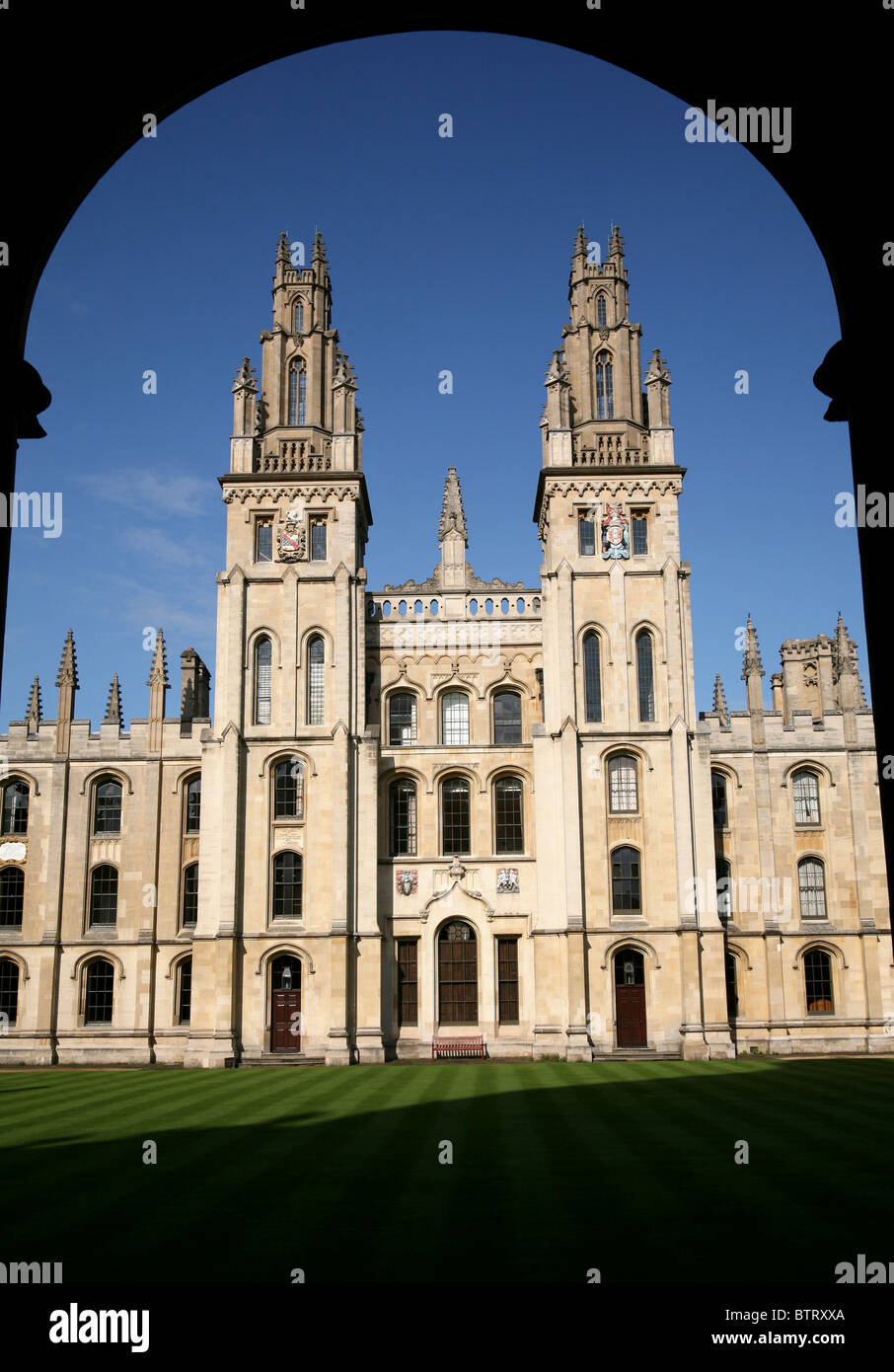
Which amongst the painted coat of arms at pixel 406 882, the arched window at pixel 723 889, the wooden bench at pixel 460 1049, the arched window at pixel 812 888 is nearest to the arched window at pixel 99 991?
the painted coat of arms at pixel 406 882

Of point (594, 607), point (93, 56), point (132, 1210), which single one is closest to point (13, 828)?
point (594, 607)

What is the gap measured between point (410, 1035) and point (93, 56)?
37.7 m

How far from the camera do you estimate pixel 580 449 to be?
4666 centimetres

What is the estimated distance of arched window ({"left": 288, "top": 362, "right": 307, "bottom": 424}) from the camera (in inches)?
1907

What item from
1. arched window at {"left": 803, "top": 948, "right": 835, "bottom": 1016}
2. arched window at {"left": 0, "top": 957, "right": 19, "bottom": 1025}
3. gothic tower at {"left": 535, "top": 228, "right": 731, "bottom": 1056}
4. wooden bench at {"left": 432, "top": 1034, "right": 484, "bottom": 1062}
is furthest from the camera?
arched window at {"left": 0, "top": 957, "right": 19, "bottom": 1025}

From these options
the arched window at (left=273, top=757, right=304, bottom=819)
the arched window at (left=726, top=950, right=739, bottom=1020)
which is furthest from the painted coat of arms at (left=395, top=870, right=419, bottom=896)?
the arched window at (left=726, top=950, right=739, bottom=1020)

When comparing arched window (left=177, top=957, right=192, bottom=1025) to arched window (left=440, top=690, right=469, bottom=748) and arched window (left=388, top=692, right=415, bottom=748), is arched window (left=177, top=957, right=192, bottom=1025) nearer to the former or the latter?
arched window (left=388, top=692, right=415, bottom=748)

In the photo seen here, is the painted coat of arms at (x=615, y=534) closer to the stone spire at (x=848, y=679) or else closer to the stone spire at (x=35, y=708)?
the stone spire at (x=848, y=679)

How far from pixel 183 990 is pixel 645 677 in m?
21.1

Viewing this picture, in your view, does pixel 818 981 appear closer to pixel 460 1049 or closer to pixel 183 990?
pixel 460 1049

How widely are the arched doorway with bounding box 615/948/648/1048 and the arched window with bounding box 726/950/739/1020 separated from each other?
4.96 m

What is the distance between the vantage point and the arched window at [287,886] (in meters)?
43.0

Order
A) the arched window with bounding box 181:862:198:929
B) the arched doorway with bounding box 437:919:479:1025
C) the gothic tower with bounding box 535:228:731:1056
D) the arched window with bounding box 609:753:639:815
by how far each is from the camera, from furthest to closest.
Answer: the arched window with bounding box 181:862:198:929 < the arched window with bounding box 609:753:639:815 < the arched doorway with bounding box 437:919:479:1025 < the gothic tower with bounding box 535:228:731:1056
